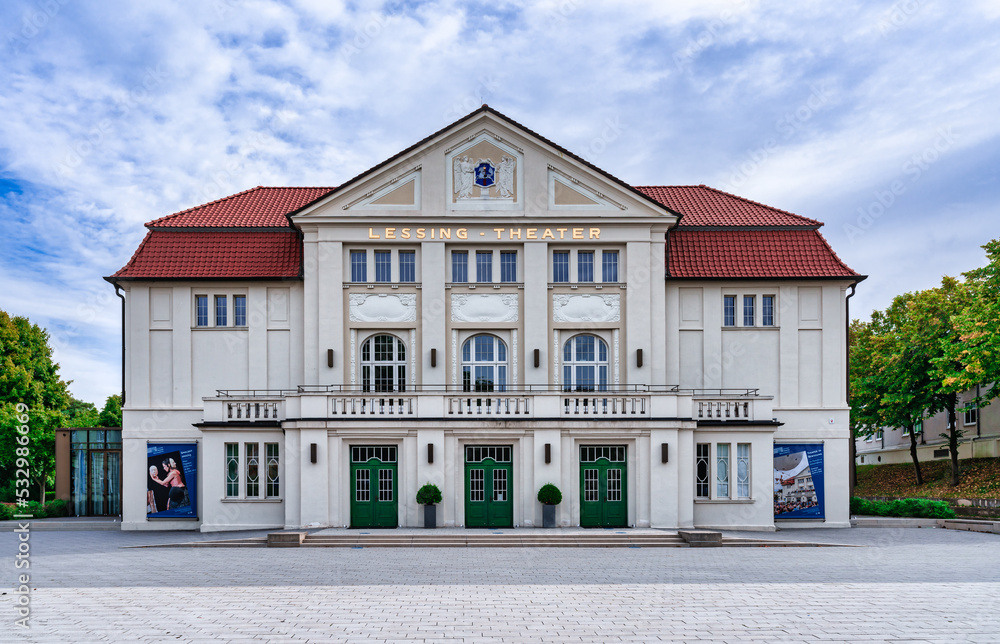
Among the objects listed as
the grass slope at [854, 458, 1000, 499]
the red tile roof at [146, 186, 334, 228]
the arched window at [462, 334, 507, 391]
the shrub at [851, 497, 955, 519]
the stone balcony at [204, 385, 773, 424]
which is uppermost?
the red tile roof at [146, 186, 334, 228]

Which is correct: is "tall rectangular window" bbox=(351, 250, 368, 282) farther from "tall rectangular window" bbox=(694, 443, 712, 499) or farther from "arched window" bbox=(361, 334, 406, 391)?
"tall rectangular window" bbox=(694, 443, 712, 499)

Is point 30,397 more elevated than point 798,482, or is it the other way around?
point 30,397

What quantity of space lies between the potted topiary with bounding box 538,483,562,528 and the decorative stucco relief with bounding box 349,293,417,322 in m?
8.09

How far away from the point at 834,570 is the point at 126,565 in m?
16.9

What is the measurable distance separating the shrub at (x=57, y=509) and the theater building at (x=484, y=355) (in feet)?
21.3

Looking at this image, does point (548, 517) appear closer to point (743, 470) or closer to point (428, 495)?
point (428, 495)

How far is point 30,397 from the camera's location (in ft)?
158

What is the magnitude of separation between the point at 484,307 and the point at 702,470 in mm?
9964

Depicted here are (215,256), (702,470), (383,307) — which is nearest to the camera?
(702,470)

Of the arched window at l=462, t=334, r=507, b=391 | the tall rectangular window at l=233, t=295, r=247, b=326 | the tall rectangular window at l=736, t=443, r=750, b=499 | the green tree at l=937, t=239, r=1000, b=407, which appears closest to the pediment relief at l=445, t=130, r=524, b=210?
the arched window at l=462, t=334, r=507, b=391

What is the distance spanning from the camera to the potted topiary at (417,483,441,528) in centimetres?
2691

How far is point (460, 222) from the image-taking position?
29938 mm

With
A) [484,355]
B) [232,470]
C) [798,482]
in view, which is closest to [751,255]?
[798,482]

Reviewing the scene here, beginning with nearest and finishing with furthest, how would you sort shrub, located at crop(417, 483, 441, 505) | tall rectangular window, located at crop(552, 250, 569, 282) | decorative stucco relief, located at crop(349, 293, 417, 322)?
shrub, located at crop(417, 483, 441, 505)
decorative stucco relief, located at crop(349, 293, 417, 322)
tall rectangular window, located at crop(552, 250, 569, 282)
